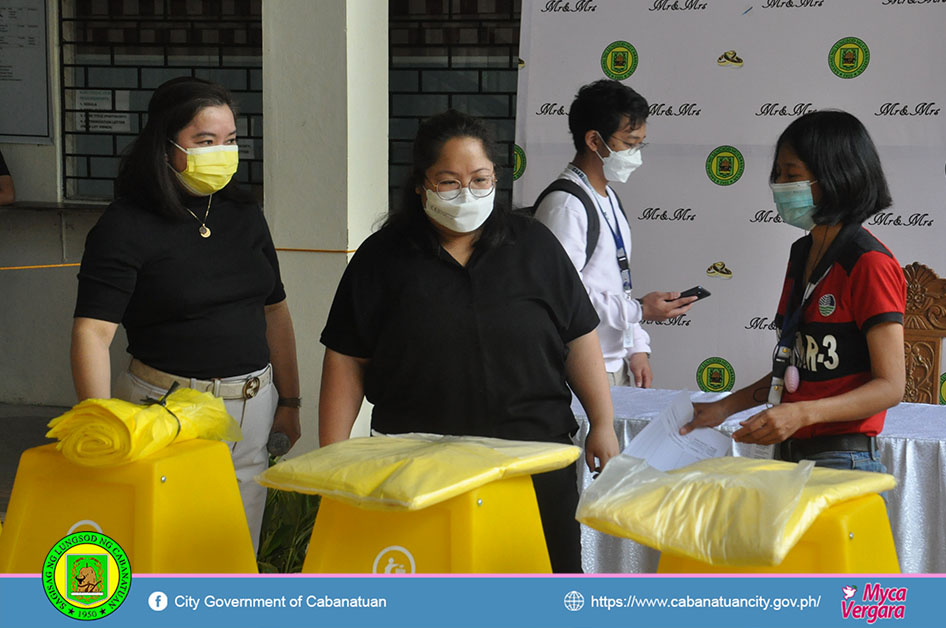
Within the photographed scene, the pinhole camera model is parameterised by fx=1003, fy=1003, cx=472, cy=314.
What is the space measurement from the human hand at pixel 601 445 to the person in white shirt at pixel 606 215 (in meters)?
0.85

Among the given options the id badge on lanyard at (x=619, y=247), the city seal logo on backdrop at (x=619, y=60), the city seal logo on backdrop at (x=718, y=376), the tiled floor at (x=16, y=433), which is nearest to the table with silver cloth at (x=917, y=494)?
the id badge on lanyard at (x=619, y=247)

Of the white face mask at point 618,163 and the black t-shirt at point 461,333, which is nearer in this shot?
the black t-shirt at point 461,333

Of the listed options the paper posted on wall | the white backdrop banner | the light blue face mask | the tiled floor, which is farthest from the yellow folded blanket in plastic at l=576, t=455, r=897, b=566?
the tiled floor

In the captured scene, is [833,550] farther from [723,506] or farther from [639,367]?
[639,367]

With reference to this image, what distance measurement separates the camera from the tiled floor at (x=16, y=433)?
16.0ft

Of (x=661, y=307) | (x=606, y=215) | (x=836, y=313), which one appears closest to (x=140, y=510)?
(x=836, y=313)

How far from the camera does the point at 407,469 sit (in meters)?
1.38

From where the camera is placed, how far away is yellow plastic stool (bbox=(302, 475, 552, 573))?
136cm

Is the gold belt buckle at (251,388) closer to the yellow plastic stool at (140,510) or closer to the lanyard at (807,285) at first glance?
the yellow plastic stool at (140,510)

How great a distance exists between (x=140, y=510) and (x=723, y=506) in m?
0.84

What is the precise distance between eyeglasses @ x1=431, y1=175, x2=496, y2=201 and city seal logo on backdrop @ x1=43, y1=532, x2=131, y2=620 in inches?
34.8

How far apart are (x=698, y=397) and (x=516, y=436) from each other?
1405mm

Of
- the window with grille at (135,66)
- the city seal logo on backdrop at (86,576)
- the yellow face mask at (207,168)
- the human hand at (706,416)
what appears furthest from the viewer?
the window with grille at (135,66)
